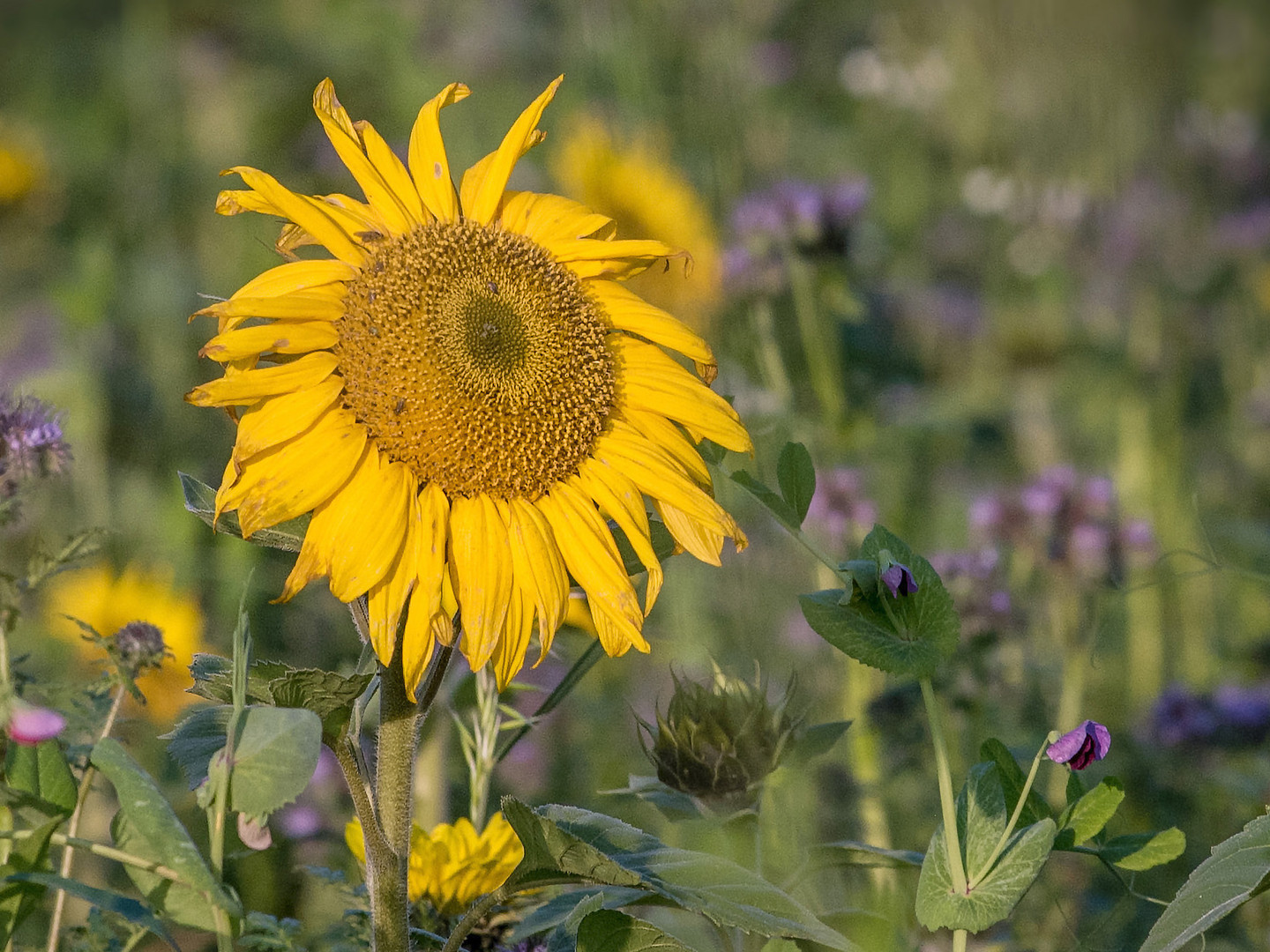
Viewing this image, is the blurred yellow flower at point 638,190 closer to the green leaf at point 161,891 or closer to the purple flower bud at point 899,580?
the purple flower bud at point 899,580

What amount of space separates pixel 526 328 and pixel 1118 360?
105 inches

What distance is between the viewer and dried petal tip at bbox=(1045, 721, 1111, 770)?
964 mm

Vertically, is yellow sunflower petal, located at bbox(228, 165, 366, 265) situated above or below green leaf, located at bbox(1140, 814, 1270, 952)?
above

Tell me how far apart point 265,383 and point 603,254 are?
317 mm

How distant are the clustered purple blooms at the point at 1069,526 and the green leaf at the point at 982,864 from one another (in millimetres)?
1045

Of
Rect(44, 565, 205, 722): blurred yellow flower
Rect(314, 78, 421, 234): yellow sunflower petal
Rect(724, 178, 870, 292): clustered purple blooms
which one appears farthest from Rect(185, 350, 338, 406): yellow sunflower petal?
Rect(724, 178, 870, 292): clustered purple blooms

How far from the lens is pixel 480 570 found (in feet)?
3.24

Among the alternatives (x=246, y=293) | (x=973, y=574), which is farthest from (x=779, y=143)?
(x=246, y=293)

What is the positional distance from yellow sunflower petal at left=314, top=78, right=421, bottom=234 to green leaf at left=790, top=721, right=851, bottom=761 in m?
0.56

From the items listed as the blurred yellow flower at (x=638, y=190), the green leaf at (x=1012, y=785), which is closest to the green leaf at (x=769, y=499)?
the green leaf at (x=1012, y=785)

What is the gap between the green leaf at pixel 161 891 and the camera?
899mm

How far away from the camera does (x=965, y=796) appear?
1.02 m

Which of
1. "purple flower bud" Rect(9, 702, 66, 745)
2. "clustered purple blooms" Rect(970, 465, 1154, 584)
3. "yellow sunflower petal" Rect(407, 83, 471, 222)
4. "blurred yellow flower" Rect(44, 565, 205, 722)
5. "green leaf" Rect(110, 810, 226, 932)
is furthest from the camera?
"clustered purple blooms" Rect(970, 465, 1154, 584)

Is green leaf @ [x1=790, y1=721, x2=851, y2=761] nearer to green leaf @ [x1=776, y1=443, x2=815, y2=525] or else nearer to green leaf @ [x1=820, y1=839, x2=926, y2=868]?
green leaf @ [x1=820, y1=839, x2=926, y2=868]
